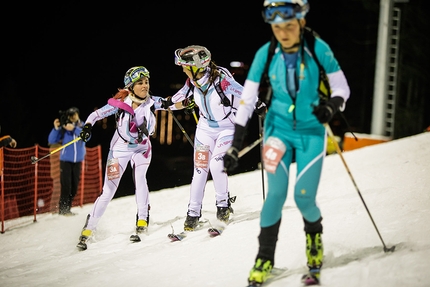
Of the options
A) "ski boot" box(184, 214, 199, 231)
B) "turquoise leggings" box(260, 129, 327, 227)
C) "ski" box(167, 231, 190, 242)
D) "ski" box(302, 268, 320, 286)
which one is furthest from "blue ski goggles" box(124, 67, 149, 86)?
"ski" box(302, 268, 320, 286)

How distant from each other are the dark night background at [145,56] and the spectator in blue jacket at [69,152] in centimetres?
804

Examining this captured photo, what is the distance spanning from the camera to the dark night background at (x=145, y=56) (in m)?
30.1

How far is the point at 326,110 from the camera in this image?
3918 millimetres

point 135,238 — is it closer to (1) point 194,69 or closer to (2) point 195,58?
(1) point 194,69

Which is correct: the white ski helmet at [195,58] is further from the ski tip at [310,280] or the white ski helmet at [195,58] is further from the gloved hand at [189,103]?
the ski tip at [310,280]

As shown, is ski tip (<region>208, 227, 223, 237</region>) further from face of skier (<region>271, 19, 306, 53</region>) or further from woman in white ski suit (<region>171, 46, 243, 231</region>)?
face of skier (<region>271, 19, 306, 53</region>)

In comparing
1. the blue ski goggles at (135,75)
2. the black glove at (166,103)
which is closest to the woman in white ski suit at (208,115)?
the black glove at (166,103)

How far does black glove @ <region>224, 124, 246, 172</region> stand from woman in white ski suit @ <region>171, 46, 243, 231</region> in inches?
79.8

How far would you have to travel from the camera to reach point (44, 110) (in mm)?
59500

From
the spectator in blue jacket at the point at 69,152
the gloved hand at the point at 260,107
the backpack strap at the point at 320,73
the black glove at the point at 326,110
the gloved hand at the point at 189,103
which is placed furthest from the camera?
the spectator in blue jacket at the point at 69,152

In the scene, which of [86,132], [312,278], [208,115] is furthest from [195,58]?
[312,278]

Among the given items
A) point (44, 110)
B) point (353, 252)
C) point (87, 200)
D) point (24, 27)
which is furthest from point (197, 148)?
point (24, 27)

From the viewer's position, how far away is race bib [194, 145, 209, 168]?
21.1 ft

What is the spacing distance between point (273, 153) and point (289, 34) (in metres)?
0.90
